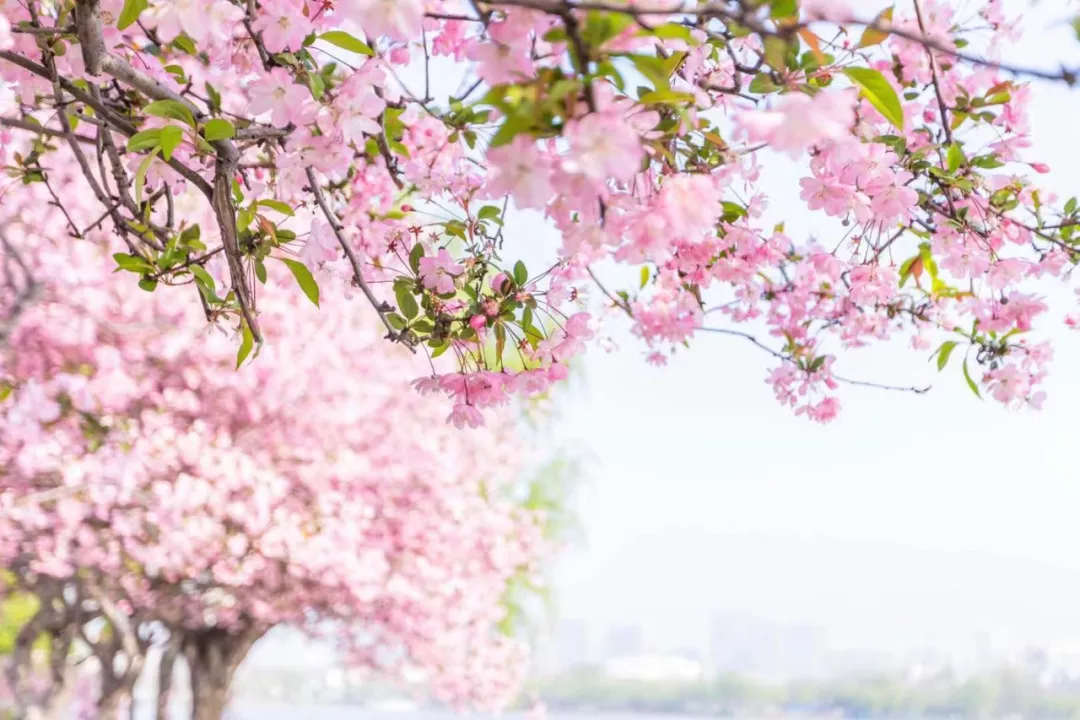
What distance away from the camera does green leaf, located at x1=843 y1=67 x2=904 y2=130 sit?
3.02 feet

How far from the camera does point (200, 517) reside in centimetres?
462

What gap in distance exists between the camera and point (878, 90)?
Answer: 931mm

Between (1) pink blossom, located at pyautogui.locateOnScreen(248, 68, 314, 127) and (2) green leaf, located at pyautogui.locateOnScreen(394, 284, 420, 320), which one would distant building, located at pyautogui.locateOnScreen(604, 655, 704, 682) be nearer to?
(2) green leaf, located at pyautogui.locateOnScreen(394, 284, 420, 320)

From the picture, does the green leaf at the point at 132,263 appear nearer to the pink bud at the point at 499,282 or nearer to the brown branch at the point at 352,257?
the brown branch at the point at 352,257

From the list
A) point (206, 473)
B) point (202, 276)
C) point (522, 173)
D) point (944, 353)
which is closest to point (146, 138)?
point (202, 276)

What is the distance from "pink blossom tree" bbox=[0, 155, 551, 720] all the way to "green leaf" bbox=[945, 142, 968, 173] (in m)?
2.91

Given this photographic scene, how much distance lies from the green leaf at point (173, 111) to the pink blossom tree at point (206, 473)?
7.87 feet

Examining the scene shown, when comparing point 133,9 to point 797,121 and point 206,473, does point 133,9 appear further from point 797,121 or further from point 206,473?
point 206,473

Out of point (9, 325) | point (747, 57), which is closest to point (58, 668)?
point (9, 325)

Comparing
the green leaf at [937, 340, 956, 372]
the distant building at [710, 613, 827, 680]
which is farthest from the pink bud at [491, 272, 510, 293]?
the distant building at [710, 613, 827, 680]

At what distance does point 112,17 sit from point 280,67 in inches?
11.4

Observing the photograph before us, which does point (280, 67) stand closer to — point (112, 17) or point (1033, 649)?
point (112, 17)

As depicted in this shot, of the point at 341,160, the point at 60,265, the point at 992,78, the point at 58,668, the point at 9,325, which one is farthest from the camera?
the point at 58,668

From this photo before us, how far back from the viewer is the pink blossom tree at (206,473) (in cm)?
449
